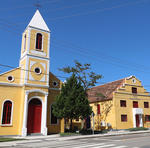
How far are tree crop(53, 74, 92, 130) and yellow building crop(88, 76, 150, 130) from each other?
27.8 ft

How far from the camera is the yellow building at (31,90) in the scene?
21359mm

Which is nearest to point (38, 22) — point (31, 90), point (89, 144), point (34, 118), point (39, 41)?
point (39, 41)

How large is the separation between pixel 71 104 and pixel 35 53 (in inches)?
317

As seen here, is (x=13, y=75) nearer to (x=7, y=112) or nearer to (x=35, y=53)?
(x=35, y=53)

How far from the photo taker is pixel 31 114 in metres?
22.5

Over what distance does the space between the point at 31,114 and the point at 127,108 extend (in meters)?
16.9

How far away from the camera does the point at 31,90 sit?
2241 cm

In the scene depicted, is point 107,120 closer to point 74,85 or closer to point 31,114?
point 74,85

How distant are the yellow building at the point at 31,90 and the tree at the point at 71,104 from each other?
2.02 m

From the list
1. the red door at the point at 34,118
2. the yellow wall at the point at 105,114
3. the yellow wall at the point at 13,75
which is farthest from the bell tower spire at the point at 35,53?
the yellow wall at the point at 105,114

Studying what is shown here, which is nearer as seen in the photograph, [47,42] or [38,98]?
[38,98]

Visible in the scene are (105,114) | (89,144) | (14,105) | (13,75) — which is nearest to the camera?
(89,144)

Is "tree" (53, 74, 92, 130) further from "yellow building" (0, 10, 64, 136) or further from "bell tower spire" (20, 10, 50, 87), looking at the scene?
A: "bell tower spire" (20, 10, 50, 87)

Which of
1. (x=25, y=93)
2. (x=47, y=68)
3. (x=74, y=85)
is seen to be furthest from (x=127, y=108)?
(x=25, y=93)
